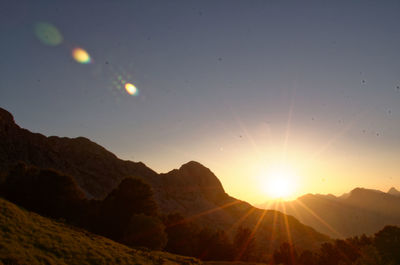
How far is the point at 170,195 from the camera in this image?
6949 inches

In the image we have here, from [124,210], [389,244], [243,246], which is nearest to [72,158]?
[124,210]

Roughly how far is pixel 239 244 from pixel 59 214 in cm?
6242

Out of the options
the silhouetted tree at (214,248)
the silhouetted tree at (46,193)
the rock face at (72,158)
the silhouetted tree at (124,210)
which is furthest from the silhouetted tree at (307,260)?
the rock face at (72,158)

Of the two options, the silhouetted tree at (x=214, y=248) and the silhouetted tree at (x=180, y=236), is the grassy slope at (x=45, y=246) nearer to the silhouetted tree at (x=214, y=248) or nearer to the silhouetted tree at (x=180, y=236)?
the silhouetted tree at (x=180, y=236)

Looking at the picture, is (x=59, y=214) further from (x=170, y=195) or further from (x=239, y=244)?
(x=170, y=195)

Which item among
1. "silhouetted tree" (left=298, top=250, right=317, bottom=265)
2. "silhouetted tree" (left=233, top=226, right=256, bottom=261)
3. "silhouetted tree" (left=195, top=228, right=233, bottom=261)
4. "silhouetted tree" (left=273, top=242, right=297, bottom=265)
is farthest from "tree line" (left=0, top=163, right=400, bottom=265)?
"silhouetted tree" (left=233, top=226, right=256, bottom=261)

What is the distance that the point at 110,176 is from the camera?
158m

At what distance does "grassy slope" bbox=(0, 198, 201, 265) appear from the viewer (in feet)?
75.0

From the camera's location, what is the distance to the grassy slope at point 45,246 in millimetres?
22859

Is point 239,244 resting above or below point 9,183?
below

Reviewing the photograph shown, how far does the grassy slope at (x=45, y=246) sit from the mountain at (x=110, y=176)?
88261mm

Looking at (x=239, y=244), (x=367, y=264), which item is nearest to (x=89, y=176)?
(x=239, y=244)

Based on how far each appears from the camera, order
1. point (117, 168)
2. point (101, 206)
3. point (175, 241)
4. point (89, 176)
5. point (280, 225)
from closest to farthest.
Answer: point (101, 206)
point (175, 241)
point (89, 176)
point (117, 168)
point (280, 225)

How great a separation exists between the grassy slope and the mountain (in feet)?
290
